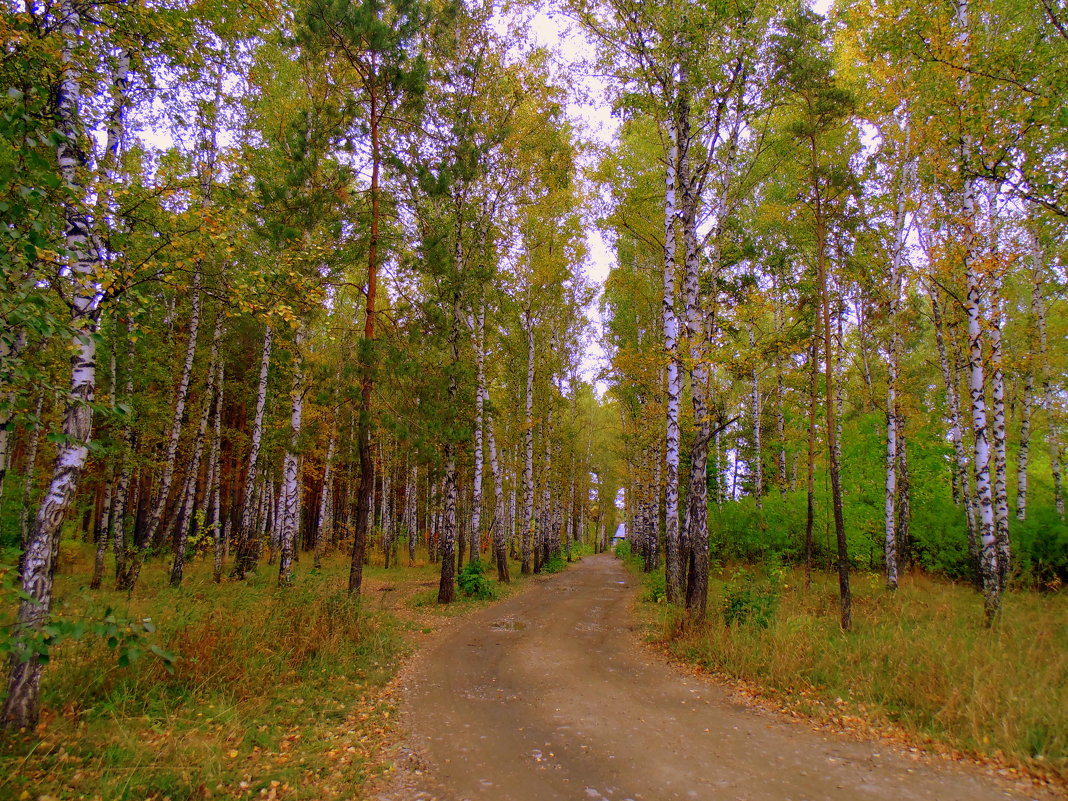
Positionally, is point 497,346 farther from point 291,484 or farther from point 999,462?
point 999,462

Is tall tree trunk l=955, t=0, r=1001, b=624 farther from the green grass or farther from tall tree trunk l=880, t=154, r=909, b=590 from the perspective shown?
tall tree trunk l=880, t=154, r=909, b=590

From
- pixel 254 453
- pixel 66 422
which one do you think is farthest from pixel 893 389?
pixel 254 453

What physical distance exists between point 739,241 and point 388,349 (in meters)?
12.6

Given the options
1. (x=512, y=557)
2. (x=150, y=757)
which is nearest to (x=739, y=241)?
(x=150, y=757)

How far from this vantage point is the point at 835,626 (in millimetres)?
9422

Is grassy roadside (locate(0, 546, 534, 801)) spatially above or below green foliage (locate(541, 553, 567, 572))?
A: above

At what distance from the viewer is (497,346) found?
22.2 metres

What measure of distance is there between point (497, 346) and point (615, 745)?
18.2 m

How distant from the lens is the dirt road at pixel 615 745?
4445 millimetres

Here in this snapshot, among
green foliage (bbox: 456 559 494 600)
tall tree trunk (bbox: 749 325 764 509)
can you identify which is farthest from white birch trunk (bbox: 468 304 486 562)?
tall tree trunk (bbox: 749 325 764 509)

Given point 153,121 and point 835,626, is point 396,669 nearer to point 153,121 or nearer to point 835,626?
point 835,626

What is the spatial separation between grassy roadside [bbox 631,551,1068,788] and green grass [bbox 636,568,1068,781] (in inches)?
0.6

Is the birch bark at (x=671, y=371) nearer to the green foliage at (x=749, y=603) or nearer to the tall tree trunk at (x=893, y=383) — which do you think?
the green foliage at (x=749, y=603)

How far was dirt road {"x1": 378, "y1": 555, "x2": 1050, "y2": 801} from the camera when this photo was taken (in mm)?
4445
